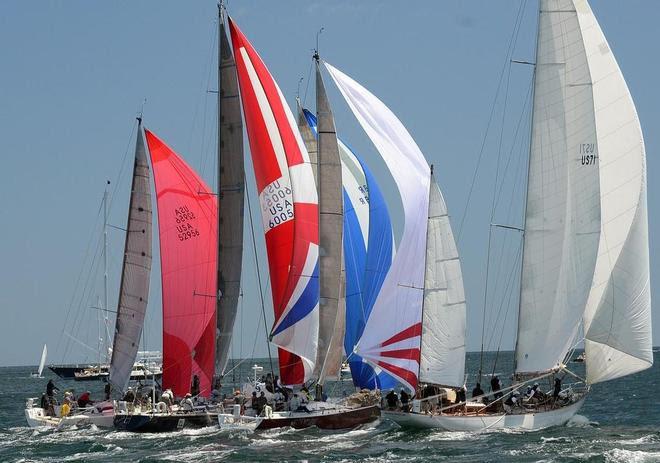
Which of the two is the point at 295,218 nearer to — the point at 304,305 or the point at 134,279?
the point at 304,305

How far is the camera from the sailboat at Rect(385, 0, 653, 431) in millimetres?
34344

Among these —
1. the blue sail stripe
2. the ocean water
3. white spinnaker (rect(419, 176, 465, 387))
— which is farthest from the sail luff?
white spinnaker (rect(419, 176, 465, 387))

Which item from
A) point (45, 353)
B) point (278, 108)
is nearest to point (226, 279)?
point (278, 108)

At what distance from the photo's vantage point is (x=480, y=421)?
33.8m

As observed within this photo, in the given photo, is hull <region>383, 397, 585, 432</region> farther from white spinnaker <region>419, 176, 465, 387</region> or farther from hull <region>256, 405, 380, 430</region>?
white spinnaker <region>419, 176, 465, 387</region>

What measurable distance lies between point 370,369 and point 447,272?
530cm

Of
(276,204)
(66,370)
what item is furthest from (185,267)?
(66,370)

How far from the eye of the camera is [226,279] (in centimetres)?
3869

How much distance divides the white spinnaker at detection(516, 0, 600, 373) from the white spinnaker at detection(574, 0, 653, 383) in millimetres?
533

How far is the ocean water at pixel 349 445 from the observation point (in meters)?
29.9

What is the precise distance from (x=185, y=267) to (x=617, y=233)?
1406cm

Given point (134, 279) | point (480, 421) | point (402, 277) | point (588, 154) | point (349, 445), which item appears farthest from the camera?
point (134, 279)

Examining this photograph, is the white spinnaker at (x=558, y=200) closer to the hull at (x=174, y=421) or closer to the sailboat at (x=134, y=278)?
the hull at (x=174, y=421)

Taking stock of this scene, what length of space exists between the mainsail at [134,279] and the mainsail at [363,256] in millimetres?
6157
